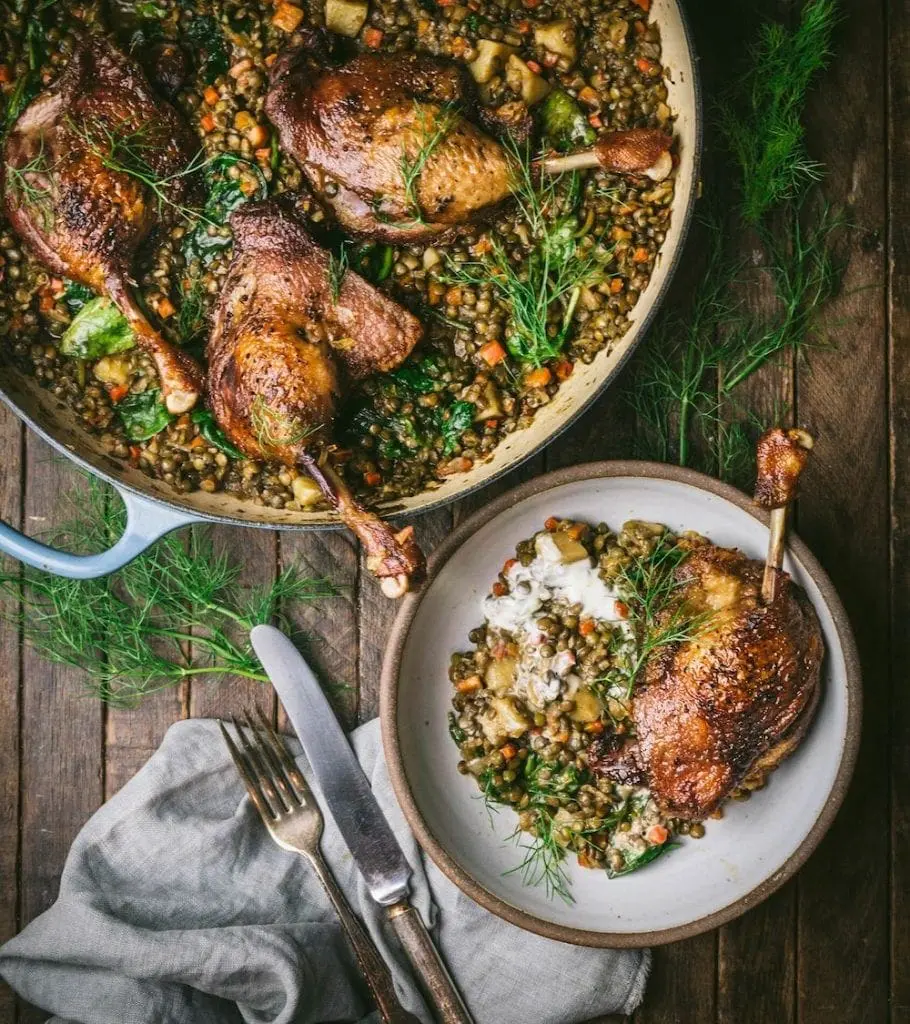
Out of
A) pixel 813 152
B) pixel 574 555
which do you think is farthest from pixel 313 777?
pixel 813 152

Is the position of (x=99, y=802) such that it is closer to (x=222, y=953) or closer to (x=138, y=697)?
(x=138, y=697)

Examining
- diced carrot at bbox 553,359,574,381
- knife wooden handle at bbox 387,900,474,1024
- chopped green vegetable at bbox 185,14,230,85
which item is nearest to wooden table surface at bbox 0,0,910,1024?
diced carrot at bbox 553,359,574,381

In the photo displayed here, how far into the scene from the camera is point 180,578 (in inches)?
139

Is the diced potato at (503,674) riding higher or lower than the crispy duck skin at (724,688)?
lower

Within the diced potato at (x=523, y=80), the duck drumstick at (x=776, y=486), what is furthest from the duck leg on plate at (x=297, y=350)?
the duck drumstick at (x=776, y=486)

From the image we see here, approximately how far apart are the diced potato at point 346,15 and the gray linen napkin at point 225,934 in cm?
242

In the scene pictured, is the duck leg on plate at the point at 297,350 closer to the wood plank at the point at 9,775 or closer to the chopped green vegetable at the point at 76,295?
the chopped green vegetable at the point at 76,295

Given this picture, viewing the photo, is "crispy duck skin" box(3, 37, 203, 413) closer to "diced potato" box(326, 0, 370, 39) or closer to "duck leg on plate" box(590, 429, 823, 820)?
"diced potato" box(326, 0, 370, 39)

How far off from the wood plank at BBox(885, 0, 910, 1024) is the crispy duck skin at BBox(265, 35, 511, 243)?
1.59m

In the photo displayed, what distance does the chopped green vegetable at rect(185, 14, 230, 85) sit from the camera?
10.2 feet

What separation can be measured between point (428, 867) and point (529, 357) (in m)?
1.88

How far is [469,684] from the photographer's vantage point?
3332mm

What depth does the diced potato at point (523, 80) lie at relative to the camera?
302cm

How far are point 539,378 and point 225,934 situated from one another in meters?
2.26
